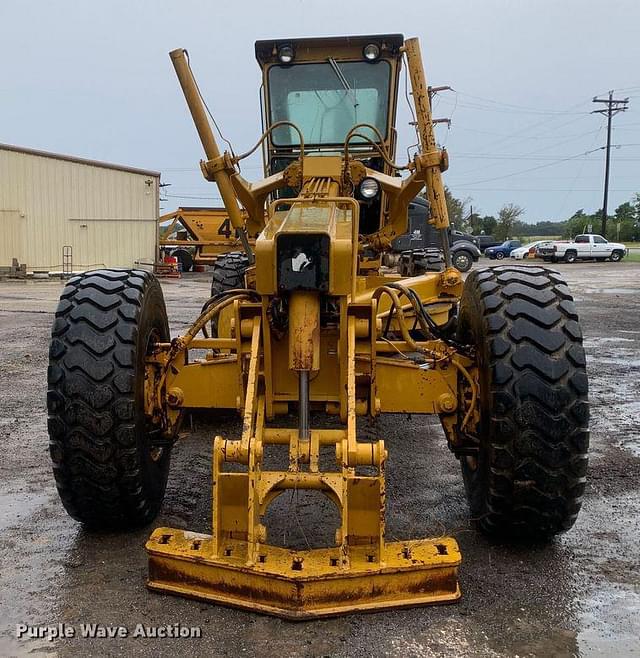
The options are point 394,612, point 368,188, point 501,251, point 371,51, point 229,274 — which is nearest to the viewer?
point 394,612

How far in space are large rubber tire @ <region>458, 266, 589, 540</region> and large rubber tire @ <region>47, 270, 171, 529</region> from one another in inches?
67.2

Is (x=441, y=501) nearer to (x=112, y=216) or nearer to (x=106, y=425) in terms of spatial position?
(x=106, y=425)

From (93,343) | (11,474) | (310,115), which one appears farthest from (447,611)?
(310,115)

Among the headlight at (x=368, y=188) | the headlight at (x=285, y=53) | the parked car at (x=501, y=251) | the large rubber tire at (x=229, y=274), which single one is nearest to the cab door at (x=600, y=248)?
the parked car at (x=501, y=251)

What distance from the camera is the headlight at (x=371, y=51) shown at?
6230 millimetres

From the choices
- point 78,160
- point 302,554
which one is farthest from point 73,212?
point 302,554

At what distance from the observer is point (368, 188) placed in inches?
212

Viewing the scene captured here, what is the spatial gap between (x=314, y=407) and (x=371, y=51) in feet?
11.9

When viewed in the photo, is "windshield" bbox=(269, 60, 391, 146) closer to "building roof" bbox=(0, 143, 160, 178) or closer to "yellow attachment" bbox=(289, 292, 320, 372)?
"yellow attachment" bbox=(289, 292, 320, 372)

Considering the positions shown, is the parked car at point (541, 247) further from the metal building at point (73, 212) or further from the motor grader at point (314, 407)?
the motor grader at point (314, 407)

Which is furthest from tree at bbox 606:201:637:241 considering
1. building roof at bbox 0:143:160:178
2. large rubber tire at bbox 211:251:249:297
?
large rubber tire at bbox 211:251:249:297

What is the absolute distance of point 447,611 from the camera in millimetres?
2969

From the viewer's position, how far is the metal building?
26266mm

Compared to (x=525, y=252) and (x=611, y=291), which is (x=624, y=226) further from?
(x=611, y=291)
